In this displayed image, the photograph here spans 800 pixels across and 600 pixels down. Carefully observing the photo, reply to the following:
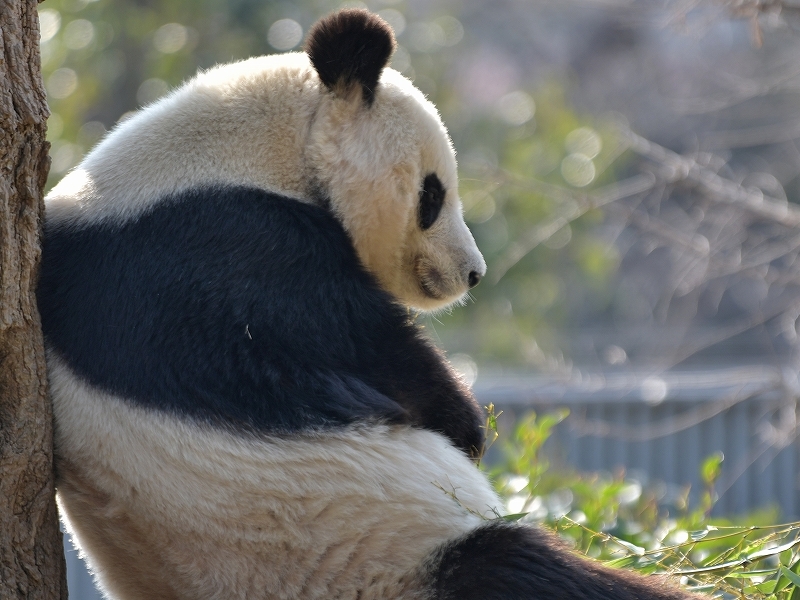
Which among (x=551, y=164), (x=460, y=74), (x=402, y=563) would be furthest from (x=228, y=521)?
(x=460, y=74)

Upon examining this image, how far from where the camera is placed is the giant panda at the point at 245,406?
6.07ft

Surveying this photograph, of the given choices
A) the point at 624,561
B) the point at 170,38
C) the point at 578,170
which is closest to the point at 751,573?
the point at 624,561

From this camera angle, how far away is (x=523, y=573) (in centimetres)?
180

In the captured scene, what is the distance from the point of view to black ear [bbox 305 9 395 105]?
7.34 ft

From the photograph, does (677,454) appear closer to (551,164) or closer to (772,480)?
(772,480)

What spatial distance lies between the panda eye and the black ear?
1.04ft

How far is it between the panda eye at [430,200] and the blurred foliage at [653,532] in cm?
74

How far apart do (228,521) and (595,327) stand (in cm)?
1177

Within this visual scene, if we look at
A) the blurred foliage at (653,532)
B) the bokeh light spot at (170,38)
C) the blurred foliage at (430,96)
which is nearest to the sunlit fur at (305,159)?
the blurred foliage at (653,532)

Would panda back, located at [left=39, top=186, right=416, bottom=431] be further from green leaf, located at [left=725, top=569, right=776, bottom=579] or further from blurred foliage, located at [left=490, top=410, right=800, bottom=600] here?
green leaf, located at [left=725, top=569, right=776, bottom=579]

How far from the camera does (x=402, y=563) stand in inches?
73.4

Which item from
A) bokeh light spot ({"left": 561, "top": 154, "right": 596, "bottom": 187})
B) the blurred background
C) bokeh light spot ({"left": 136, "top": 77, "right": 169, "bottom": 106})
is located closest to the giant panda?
the blurred background

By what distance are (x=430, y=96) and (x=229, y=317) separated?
22.4ft

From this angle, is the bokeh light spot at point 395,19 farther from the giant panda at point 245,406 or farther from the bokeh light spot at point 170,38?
the giant panda at point 245,406
